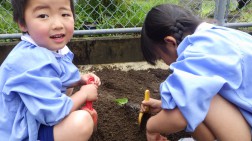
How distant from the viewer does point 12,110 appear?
154 cm

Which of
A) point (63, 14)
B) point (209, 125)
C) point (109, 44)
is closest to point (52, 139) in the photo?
point (63, 14)

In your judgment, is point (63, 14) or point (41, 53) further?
point (63, 14)

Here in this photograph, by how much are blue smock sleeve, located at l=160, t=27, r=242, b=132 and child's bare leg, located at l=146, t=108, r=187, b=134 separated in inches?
1.3

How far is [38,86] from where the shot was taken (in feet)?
4.78

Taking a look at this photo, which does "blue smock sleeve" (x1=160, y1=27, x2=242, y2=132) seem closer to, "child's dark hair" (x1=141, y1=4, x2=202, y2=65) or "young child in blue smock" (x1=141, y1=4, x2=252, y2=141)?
"young child in blue smock" (x1=141, y1=4, x2=252, y2=141)

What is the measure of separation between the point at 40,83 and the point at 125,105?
99 centimetres

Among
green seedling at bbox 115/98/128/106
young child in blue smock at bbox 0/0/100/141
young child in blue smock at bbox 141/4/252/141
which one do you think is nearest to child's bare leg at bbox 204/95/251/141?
young child in blue smock at bbox 141/4/252/141

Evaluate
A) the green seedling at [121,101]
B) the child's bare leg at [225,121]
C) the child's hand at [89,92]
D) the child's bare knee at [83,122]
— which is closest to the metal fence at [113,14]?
the green seedling at [121,101]

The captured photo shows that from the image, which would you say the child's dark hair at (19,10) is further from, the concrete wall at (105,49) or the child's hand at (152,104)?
the concrete wall at (105,49)

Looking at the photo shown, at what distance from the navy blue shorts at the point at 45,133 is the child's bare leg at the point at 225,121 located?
2.37 feet

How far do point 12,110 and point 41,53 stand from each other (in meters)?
0.29

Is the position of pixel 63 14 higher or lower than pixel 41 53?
higher

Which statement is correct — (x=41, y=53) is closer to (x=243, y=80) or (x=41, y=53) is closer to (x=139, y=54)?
(x=243, y=80)

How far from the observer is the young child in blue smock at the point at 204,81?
148cm
